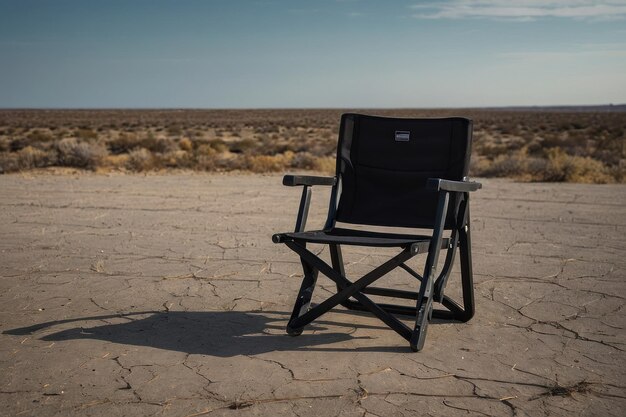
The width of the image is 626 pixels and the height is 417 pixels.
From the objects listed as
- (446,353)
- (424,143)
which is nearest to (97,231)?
(424,143)

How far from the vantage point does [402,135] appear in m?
4.80

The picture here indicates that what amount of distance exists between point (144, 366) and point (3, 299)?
5.97 feet

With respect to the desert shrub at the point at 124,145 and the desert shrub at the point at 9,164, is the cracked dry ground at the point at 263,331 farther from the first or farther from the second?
the desert shrub at the point at 124,145

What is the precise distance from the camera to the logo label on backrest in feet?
15.7

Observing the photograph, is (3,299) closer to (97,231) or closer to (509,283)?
(97,231)

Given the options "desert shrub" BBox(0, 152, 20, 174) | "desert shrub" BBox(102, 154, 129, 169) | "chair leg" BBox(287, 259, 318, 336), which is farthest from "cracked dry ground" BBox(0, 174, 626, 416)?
"desert shrub" BBox(102, 154, 129, 169)

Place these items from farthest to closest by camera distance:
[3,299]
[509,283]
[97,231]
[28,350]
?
[97,231], [509,283], [3,299], [28,350]

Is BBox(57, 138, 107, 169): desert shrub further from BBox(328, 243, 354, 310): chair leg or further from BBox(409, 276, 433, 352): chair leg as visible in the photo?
BBox(409, 276, 433, 352): chair leg

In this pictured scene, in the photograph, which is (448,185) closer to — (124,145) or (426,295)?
(426,295)

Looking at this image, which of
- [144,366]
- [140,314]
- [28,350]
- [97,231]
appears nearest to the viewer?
[144,366]

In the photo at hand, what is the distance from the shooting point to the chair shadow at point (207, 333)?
158 inches

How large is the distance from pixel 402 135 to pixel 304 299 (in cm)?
131

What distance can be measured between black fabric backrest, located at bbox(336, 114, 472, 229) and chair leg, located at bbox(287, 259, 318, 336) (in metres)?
0.53

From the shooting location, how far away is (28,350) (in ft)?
12.9
